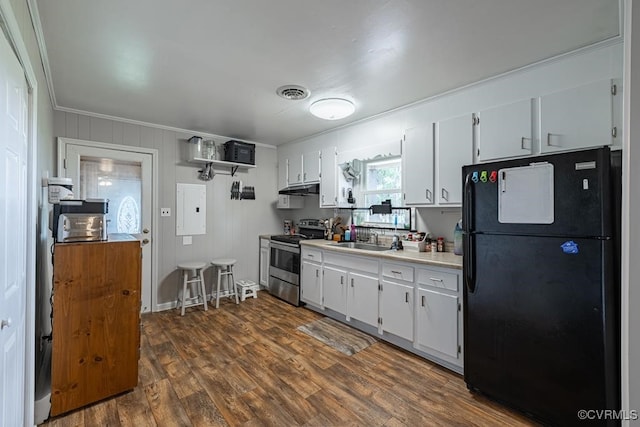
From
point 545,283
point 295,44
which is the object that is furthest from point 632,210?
point 295,44

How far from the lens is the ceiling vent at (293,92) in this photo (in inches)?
102

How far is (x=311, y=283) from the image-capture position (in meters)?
3.71

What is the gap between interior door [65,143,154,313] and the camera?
327cm

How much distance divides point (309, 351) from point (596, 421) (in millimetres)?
1963

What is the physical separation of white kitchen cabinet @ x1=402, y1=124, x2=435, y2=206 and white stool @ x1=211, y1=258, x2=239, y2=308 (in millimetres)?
2511

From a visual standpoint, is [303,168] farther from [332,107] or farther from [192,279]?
→ [192,279]

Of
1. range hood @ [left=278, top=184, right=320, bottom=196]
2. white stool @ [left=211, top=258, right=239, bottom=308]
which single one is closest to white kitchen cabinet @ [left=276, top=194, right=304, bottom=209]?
range hood @ [left=278, top=184, right=320, bottom=196]

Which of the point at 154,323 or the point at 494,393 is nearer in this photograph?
the point at 494,393

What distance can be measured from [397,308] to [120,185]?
3.44 metres

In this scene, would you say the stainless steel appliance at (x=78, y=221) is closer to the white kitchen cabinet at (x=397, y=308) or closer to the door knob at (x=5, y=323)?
the door knob at (x=5, y=323)

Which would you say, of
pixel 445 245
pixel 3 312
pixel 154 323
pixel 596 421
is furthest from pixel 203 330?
pixel 596 421

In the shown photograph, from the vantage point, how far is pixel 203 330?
3.18m

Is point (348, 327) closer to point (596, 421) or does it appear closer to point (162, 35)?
point (596, 421)

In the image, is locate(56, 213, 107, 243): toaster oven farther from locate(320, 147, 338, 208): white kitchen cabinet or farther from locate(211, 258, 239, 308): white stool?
locate(320, 147, 338, 208): white kitchen cabinet
